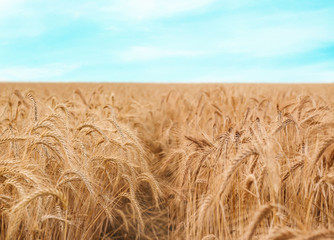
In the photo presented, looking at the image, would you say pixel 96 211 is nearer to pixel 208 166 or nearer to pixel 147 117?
pixel 208 166

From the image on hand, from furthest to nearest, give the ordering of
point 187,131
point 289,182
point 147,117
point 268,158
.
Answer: point 147,117 → point 187,131 → point 289,182 → point 268,158

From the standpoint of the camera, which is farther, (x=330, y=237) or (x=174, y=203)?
(x=174, y=203)

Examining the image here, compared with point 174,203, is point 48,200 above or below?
above

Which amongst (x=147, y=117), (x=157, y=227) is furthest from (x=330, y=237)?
(x=147, y=117)

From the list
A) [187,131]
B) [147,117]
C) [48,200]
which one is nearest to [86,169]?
[48,200]

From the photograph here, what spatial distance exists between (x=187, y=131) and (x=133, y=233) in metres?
1.60

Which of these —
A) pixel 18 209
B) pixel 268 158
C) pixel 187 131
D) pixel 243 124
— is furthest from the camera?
pixel 187 131

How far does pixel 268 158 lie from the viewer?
55.1 inches

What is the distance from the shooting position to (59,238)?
6.61 feet

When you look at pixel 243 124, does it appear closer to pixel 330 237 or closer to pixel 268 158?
pixel 268 158

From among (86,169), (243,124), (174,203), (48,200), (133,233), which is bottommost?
(133,233)

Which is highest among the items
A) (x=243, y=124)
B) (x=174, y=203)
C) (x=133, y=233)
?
(x=243, y=124)

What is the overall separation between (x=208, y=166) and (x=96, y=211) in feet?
3.39

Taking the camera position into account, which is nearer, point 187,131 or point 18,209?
point 18,209
